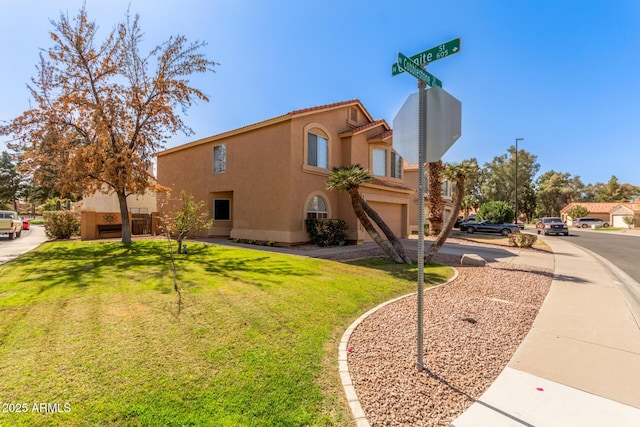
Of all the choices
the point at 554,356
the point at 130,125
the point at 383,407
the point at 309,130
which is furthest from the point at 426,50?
the point at 130,125

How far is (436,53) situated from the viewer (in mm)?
3529

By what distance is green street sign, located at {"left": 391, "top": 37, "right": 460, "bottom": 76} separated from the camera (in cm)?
341

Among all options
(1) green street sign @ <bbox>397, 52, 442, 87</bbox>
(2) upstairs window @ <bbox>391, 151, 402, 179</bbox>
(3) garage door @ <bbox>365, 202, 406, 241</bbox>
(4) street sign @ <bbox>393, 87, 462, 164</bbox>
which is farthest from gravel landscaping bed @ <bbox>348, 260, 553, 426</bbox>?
(2) upstairs window @ <bbox>391, 151, 402, 179</bbox>

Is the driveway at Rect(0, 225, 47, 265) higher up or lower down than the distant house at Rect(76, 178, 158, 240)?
lower down

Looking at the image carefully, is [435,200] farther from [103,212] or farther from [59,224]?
[59,224]

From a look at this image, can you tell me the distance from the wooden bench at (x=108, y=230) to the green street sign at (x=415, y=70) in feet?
68.7

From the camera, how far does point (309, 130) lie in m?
15.5

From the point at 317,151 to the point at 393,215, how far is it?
7.25 meters

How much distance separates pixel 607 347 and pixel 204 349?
5.80 meters

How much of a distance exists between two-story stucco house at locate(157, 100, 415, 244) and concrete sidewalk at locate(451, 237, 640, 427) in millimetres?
11155

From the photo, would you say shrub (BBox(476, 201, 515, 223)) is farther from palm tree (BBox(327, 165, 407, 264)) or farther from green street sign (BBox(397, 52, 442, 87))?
green street sign (BBox(397, 52, 442, 87))

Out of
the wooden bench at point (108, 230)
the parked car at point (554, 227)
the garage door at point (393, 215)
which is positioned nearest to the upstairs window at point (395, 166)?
the garage door at point (393, 215)

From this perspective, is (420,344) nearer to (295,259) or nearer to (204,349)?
(204,349)

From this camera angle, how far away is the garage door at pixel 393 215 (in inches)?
729
